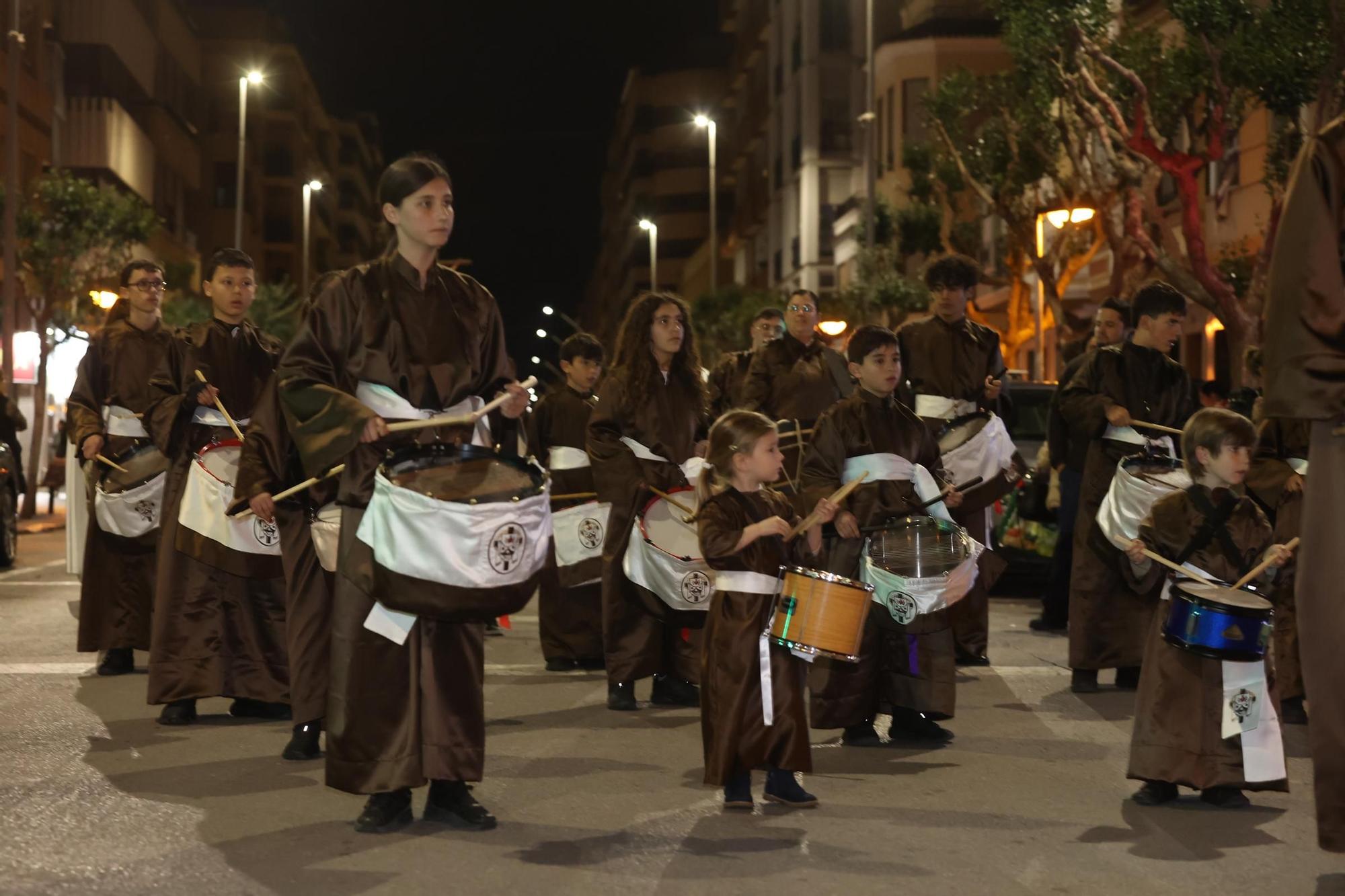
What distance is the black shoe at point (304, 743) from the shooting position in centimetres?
768

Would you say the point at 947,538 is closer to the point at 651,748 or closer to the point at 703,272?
the point at 651,748

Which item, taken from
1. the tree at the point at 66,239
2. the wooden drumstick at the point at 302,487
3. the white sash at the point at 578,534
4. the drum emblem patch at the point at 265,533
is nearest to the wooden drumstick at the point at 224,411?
the drum emblem patch at the point at 265,533

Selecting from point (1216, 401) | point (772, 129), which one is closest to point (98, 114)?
point (772, 129)

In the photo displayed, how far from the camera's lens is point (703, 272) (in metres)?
98.2

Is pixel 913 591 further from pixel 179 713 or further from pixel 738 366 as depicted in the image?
pixel 738 366

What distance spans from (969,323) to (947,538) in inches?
113

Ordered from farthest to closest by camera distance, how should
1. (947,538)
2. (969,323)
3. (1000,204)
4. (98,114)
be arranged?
(98,114), (1000,204), (969,323), (947,538)

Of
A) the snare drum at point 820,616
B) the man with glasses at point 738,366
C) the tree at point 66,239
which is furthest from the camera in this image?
the tree at point 66,239

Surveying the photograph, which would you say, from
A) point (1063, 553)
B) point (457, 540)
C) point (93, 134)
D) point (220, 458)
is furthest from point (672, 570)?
point (93, 134)

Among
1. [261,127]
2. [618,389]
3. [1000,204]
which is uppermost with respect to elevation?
[261,127]

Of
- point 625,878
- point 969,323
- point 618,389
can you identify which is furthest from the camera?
point 969,323

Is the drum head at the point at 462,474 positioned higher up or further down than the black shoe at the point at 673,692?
higher up

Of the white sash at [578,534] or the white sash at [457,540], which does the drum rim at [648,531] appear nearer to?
the white sash at [578,534]

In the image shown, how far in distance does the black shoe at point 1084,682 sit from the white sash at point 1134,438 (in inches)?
46.7
